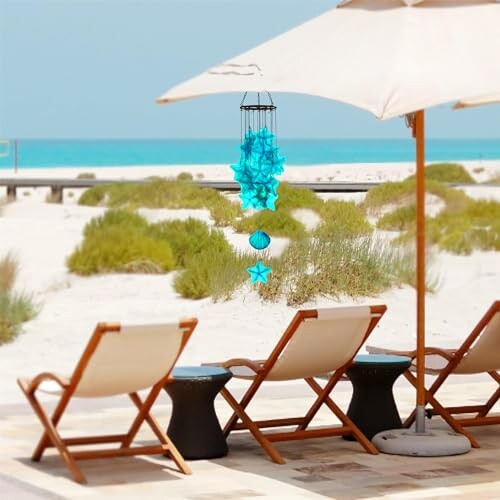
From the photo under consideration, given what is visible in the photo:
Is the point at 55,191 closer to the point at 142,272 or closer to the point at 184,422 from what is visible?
the point at 142,272

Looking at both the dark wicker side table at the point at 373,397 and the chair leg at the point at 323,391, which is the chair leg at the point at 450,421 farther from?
the chair leg at the point at 323,391

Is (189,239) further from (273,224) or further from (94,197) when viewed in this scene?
(94,197)

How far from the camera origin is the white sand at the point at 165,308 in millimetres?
12016

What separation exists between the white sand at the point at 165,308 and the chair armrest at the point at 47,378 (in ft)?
9.33

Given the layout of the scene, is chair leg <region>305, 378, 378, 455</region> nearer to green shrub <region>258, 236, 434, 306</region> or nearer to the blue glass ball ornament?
the blue glass ball ornament

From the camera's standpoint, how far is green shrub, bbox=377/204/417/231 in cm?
2216

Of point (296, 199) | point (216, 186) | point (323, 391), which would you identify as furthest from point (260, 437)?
point (216, 186)

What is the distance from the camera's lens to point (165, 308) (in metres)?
15.2

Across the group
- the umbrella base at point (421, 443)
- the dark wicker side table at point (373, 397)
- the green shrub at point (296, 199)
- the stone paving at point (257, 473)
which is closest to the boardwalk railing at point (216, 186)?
the green shrub at point (296, 199)

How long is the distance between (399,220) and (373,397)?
607 inches

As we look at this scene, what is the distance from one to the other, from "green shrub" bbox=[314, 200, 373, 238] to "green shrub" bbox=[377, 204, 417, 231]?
54 centimetres

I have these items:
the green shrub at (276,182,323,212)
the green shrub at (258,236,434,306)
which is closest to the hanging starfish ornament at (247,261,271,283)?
the green shrub at (258,236,434,306)

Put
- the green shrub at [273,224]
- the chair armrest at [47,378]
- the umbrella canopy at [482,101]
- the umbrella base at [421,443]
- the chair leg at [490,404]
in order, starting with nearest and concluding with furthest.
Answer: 1. the chair armrest at [47,378]
2. the umbrella base at [421,443]
3. the umbrella canopy at [482,101]
4. the chair leg at [490,404]
5. the green shrub at [273,224]

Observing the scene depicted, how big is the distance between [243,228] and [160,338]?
1425cm
